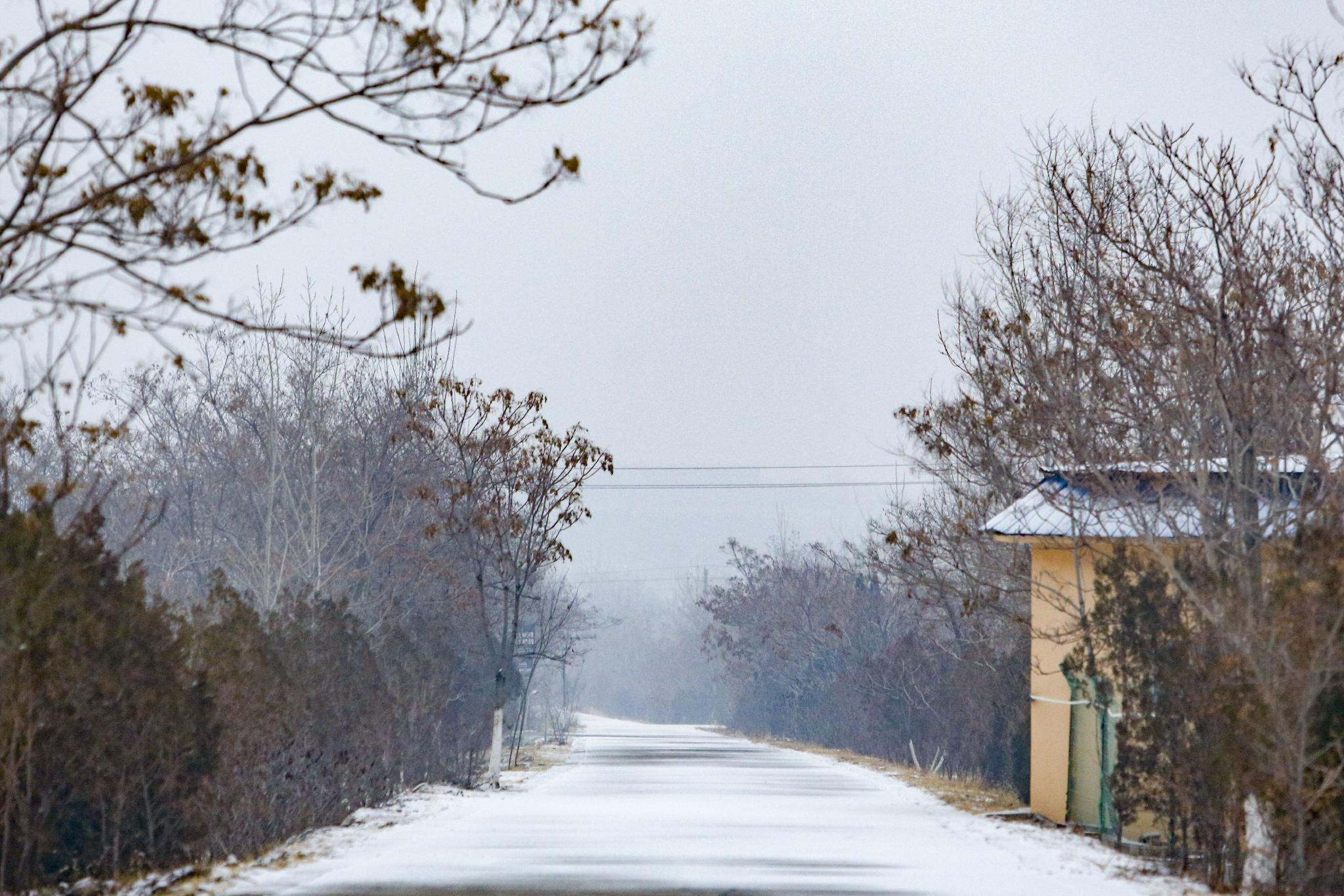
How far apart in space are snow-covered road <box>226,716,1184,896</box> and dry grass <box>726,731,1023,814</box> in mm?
480

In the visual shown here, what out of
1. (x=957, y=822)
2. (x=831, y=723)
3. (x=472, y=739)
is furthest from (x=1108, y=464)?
(x=831, y=723)

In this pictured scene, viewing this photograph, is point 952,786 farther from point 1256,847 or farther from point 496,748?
point 1256,847

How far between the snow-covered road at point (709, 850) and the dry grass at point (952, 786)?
0.48 meters

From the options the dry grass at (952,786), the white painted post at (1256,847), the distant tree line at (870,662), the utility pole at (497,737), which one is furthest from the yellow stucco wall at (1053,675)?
the utility pole at (497,737)

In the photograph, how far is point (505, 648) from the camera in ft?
89.4

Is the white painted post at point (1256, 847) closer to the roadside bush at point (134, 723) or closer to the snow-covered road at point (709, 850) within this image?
the snow-covered road at point (709, 850)

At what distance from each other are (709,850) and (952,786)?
44.6 ft

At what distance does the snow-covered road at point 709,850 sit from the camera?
36.2 ft

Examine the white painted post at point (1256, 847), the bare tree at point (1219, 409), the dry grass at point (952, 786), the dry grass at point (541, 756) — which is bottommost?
the dry grass at point (541, 756)

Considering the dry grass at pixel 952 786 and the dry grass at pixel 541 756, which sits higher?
the dry grass at pixel 952 786

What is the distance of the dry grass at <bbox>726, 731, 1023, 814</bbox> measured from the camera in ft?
69.4

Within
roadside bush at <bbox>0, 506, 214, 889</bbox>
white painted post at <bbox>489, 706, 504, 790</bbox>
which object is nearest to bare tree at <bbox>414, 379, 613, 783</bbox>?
white painted post at <bbox>489, 706, 504, 790</bbox>

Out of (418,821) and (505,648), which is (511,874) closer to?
(418,821)

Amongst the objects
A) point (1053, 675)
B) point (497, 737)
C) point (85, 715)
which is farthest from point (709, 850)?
point (497, 737)
